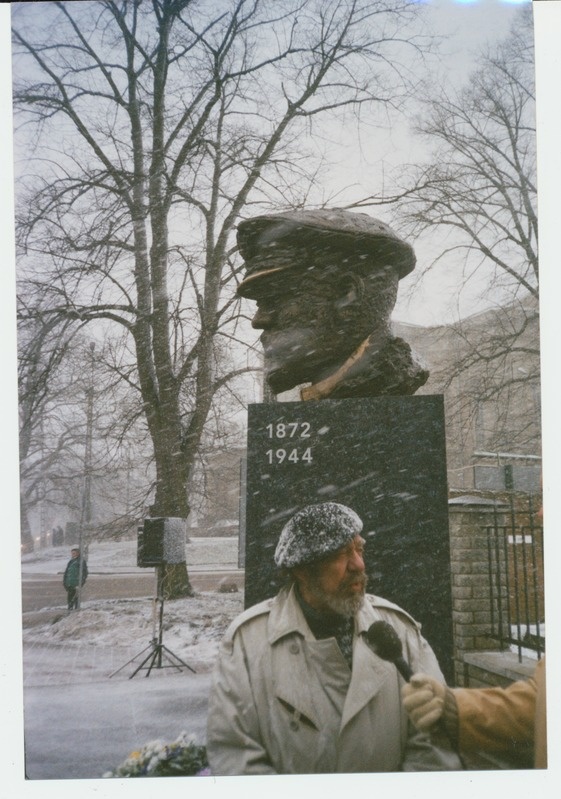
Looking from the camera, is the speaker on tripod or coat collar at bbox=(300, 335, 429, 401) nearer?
coat collar at bbox=(300, 335, 429, 401)

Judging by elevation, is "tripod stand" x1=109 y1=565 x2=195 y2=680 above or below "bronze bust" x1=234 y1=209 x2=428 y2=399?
below

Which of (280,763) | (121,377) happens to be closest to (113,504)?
(121,377)

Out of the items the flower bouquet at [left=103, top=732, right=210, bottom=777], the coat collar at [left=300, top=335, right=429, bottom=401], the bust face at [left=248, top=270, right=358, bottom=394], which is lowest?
the flower bouquet at [left=103, top=732, right=210, bottom=777]

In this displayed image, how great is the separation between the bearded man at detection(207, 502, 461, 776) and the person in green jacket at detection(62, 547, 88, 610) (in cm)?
103

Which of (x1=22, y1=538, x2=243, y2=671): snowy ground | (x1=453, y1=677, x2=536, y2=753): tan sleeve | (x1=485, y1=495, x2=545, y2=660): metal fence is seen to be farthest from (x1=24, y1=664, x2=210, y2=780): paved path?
(x1=485, y1=495, x2=545, y2=660): metal fence

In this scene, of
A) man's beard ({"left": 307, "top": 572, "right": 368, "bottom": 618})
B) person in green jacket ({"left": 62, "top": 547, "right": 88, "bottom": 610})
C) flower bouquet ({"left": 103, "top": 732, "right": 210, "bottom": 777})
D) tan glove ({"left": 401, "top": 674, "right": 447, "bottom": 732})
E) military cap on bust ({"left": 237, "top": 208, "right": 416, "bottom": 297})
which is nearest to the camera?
tan glove ({"left": 401, "top": 674, "right": 447, "bottom": 732})

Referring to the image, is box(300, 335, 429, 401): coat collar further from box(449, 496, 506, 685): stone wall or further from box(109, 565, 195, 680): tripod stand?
box(109, 565, 195, 680): tripod stand

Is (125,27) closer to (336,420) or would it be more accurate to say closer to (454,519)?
(336,420)

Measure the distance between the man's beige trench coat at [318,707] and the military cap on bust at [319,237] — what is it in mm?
1729

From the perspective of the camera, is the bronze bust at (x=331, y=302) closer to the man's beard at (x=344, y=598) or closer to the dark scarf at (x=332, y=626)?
the man's beard at (x=344, y=598)

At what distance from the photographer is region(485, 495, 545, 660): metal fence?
10.7 ft

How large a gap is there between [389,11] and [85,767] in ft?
16.1

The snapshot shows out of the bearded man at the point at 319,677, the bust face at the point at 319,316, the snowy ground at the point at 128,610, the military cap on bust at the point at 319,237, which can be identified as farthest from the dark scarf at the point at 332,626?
the military cap on bust at the point at 319,237

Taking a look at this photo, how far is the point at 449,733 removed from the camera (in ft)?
9.74
